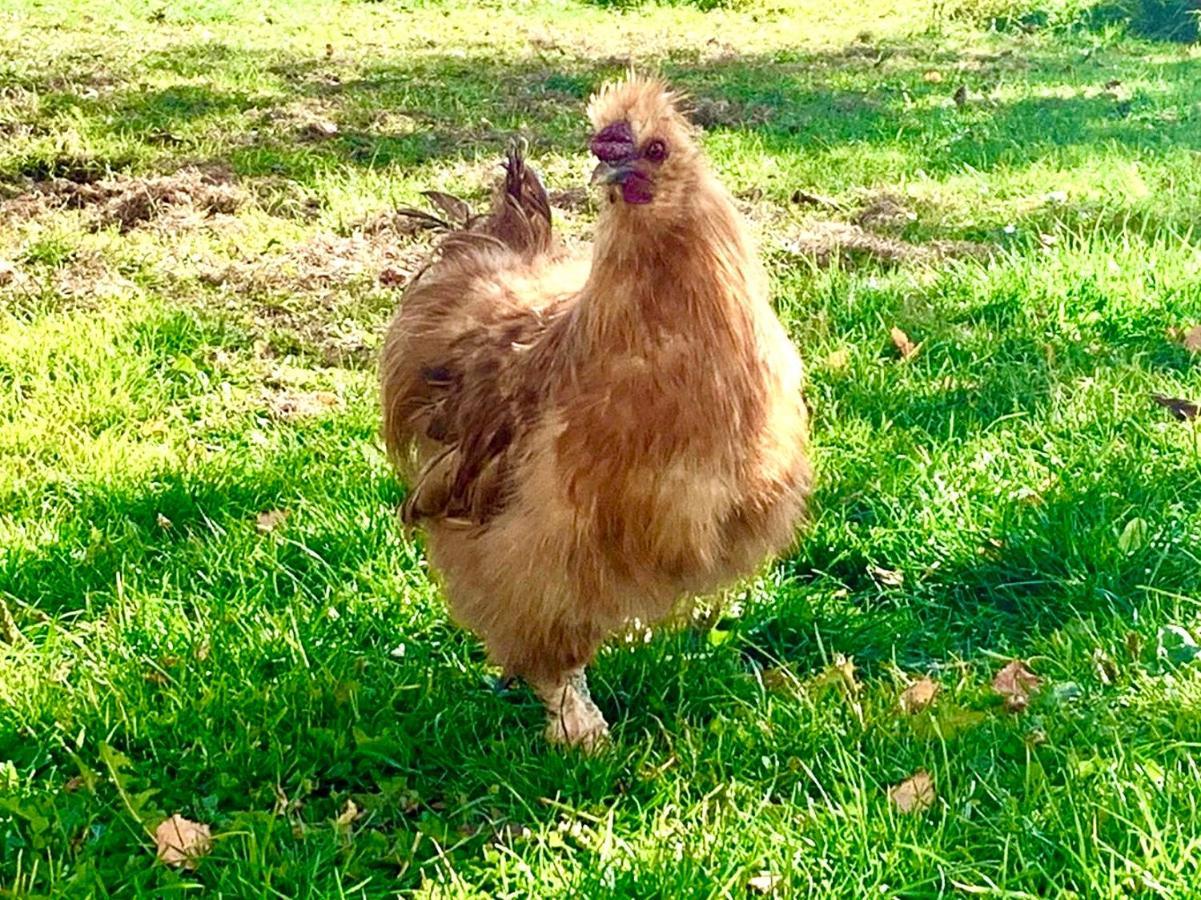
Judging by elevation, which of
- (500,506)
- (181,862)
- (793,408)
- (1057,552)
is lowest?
(181,862)

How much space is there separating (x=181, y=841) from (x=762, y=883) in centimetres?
127

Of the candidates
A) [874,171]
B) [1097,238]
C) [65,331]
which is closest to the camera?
[65,331]

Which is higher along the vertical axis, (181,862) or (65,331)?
(65,331)

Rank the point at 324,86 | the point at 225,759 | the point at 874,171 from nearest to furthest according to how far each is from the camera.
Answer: the point at 225,759, the point at 874,171, the point at 324,86

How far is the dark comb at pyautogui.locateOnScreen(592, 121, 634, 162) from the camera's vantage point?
2.39m

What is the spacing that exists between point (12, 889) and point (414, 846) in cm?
83

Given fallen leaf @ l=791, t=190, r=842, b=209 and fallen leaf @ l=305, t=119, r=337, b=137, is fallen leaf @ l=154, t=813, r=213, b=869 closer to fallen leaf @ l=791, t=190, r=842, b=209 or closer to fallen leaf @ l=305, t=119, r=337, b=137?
fallen leaf @ l=791, t=190, r=842, b=209

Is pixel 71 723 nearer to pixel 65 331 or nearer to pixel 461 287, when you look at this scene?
pixel 461 287

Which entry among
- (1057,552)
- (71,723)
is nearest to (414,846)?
(71,723)

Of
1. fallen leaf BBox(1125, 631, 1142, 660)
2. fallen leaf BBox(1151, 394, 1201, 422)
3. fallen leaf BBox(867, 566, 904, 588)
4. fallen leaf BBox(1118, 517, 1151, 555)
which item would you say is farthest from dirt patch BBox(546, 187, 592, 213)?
fallen leaf BBox(1125, 631, 1142, 660)

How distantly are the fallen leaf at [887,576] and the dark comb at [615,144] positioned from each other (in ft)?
5.74

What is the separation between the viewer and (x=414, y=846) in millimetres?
2693

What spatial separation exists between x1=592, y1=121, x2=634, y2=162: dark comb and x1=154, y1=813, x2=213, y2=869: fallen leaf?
170cm

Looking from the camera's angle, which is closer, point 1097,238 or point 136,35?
point 1097,238
